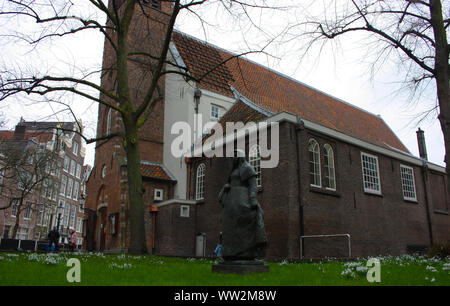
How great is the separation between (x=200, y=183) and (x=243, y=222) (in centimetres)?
1207

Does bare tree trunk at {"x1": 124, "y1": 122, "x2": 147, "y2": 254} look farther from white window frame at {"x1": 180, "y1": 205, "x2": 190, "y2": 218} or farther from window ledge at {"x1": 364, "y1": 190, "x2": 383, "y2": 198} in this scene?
window ledge at {"x1": 364, "y1": 190, "x2": 383, "y2": 198}

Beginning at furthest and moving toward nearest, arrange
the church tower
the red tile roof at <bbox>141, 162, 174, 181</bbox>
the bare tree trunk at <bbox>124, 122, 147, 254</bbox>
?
the red tile roof at <bbox>141, 162, 174, 181</bbox>
the church tower
the bare tree trunk at <bbox>124, 122, 147, 254</bbox>

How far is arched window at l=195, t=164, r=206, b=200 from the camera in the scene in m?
18.8

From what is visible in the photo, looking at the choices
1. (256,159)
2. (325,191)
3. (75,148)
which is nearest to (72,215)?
(75,148)

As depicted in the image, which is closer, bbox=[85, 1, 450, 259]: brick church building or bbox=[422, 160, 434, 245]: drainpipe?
bbox=[85, 1, 450, 259]: brick church building

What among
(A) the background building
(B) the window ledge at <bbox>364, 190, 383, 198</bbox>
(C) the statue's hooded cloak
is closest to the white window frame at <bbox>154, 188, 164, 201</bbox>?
(B) the window ledge at <bbox>364, 190, 383, 198</bbox>

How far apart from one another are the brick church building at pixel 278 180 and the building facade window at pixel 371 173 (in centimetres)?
7

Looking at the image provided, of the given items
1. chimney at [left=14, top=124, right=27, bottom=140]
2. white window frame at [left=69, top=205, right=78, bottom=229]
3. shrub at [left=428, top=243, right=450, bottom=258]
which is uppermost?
chimney at [left=14, top=124, right=27, bottom=140]

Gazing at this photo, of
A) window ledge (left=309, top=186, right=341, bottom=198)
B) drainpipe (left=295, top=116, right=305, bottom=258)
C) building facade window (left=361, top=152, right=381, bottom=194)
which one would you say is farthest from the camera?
building facade window (left=361, top=152, right=381, bottom=194)

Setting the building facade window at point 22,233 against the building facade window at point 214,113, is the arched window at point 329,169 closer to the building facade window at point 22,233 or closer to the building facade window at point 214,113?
the building facade window at point 214,113

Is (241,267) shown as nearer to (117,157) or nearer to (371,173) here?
(371,173)

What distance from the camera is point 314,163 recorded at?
1559 cm

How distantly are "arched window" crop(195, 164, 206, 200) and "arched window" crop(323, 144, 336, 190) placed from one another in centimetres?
620
